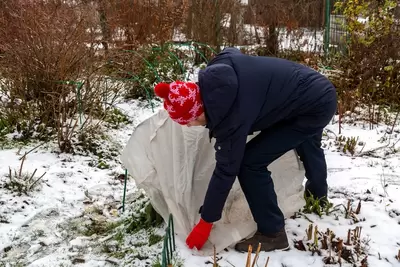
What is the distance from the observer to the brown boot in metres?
2.44

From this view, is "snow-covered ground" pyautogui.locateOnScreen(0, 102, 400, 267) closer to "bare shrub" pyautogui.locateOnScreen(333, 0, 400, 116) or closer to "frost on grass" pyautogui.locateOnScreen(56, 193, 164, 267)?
"frost on grass" pyautogui.locateOnScreen(56, 193, 164, 267)

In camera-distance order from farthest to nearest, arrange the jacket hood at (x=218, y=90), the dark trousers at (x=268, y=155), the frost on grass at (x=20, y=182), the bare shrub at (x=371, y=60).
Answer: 1. the bare shrub at (x=371, y=60)
2. the frost on grass at (x=20, y=182)
3. the dark trousers at (x=268, y=155)
4. the jacket hood at (x=218, y=90)

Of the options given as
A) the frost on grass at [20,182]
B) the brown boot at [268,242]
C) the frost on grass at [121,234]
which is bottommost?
the frost on grass at [121,234]

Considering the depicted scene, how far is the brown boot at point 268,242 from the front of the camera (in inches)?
96.2

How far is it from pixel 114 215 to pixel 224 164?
1333 mm

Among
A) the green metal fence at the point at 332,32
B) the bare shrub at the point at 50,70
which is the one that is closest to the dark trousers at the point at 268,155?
the bare shrub at the point at 50,70

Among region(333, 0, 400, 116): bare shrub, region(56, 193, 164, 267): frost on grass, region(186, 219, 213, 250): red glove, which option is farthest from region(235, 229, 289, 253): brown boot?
region(333, 0, 400, 116): bare shrub

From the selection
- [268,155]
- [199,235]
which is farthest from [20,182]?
[268,155]

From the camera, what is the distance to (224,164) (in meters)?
2.08

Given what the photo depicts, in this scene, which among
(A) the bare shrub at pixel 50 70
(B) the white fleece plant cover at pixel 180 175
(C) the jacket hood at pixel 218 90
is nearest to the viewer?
(C) the jacket hood at pixel 218 90

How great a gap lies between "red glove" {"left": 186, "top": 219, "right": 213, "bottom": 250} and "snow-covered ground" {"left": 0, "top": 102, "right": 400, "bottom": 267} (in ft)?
0.29

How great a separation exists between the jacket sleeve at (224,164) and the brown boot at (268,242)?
35cm

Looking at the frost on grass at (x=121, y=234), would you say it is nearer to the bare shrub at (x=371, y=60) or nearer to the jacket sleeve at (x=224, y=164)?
the jacket sleeve at (x=224, y=164)

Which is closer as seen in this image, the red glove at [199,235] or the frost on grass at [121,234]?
the red glove at [199,235]
